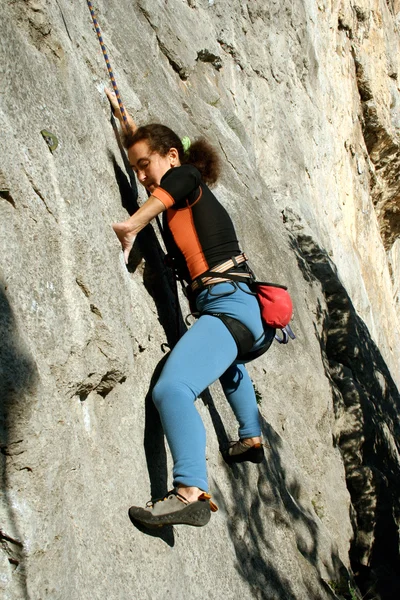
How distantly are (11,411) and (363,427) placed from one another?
217 inches

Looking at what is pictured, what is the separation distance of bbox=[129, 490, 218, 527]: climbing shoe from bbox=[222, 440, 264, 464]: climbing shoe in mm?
1111

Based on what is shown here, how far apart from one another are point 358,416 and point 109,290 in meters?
4.75

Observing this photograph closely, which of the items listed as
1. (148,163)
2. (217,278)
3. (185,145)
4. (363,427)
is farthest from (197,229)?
(363,427)

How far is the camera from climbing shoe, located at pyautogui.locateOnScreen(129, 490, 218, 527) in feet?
10.1

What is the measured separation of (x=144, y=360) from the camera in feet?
12.3

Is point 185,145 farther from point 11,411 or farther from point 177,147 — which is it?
point 11,411

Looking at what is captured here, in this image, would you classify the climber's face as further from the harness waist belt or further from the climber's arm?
the harness waist belt

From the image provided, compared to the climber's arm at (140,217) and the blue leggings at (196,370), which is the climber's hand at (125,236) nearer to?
the climber's arm at (140,217)

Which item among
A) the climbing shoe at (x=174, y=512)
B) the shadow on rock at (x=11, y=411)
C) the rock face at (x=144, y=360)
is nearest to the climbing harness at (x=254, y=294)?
the rock face at (x=144, y=360)

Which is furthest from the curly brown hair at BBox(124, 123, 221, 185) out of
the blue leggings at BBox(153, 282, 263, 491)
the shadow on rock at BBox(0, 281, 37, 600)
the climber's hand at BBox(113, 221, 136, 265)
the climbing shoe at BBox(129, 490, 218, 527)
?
the climbing shoe at BBox(129, 490, 218, 527)

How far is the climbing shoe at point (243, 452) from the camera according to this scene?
13.9ft

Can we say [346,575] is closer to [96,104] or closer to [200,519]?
[200,519]

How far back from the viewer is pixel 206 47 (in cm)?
836

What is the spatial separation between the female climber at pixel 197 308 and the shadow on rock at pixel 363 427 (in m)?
2.95
